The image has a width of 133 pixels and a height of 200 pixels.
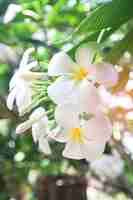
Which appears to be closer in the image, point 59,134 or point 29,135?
point 59,134

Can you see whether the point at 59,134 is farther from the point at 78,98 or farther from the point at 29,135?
the point at 29,135

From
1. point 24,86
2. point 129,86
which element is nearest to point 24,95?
point 24,86

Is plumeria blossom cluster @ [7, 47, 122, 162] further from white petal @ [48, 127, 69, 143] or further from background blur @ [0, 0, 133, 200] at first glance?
background blur @ [0, 0, 133, 200]

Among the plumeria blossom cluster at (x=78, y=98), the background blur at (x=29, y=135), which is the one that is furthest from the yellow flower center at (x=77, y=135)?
the background blur at (x=29, y=135)

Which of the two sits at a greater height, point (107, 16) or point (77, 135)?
point (107, 16)

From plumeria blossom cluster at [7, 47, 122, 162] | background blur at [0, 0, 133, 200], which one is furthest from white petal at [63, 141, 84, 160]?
background blur at [0, 0, 133, 200]

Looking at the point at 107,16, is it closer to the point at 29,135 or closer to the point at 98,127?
the point at 98,127
